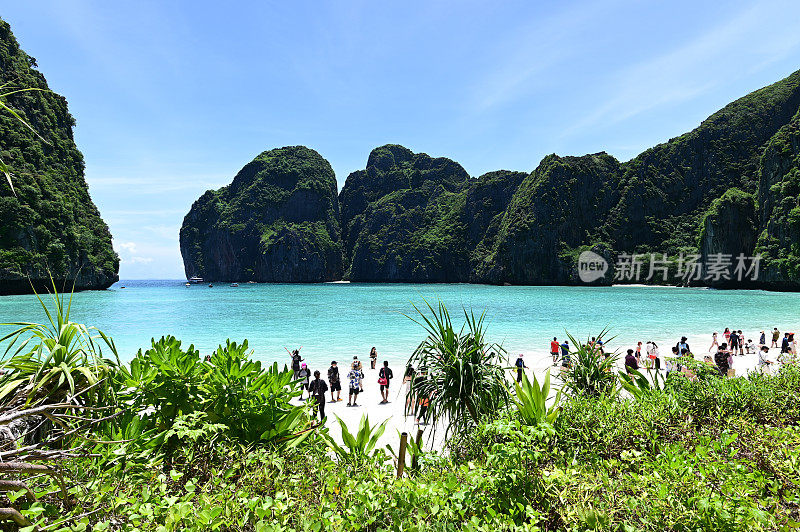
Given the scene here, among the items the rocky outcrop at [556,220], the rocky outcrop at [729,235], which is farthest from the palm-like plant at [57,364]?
the rocky outcrop at [556,220]

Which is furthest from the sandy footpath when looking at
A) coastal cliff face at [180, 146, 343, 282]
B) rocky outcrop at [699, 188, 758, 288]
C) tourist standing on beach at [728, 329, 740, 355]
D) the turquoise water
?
coastal cliff face at [180, 146, 343, 282]

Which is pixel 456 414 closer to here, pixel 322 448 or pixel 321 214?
pixel 322 448

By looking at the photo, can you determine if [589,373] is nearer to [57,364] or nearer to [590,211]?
[57,364]

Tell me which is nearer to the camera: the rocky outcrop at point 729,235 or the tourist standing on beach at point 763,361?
the tourist standing on beach at point 763,361

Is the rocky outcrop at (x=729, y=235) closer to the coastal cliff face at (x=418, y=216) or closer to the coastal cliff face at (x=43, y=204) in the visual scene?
the coastal cliff face at (x=418, y=216)

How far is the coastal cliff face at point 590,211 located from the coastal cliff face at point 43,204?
7143 centimetres

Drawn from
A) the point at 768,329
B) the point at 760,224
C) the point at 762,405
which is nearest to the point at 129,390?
the point at 762,405

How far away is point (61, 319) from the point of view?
2.69 metres

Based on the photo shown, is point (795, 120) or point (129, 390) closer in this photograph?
point (129, 390)

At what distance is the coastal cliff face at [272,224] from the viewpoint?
139m

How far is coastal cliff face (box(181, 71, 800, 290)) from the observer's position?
74.9 meters

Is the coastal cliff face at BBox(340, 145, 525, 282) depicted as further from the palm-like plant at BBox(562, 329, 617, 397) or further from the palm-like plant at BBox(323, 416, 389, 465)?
the palm-like plant at BBox(323, 416, 389, 465)

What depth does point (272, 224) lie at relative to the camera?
493 feet

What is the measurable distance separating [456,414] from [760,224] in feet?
325
